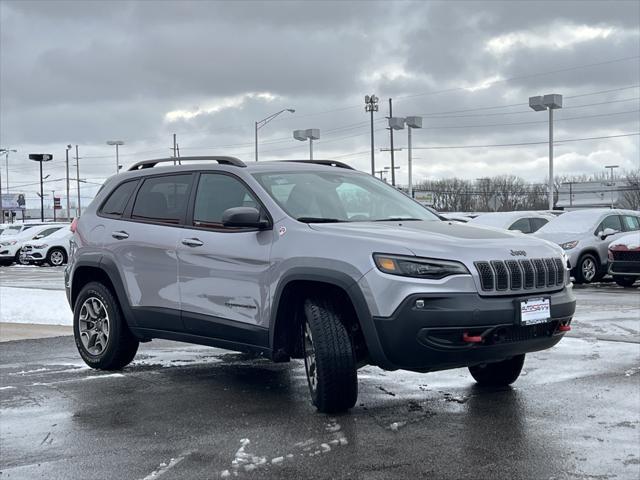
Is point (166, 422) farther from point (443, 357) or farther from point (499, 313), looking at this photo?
point (499, 313)

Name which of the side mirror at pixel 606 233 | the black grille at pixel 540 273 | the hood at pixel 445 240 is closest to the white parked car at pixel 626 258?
the side mirror at pixel 606 233

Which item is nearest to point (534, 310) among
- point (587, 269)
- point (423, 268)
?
point (423, 268)

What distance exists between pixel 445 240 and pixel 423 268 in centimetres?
30

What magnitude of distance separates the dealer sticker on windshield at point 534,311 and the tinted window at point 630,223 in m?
14.7

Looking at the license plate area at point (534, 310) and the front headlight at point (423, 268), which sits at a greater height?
the front headlight at point (423, 268)

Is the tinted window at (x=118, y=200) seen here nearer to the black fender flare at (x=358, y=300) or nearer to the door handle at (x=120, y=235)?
the door handle at (x=120, y=235)

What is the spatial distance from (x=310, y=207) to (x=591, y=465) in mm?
2765

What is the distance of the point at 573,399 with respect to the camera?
6285 mm

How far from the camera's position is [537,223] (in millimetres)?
21391

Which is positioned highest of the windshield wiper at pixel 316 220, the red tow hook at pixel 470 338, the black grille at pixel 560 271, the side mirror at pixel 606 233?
the windshield wiper at pixel 316 220

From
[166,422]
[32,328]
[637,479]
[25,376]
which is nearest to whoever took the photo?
[637,479]

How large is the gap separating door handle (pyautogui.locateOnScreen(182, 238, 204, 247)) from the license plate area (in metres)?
2.54

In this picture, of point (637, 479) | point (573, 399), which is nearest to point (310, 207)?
point (573, 399)

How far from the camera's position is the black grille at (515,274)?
5480mm
